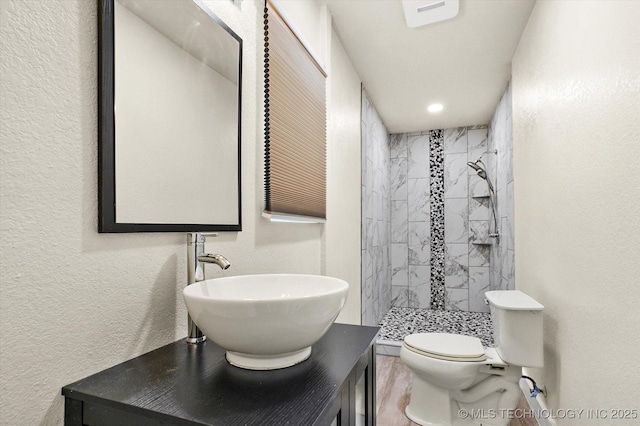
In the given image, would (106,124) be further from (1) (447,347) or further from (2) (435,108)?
(2) (435,108)

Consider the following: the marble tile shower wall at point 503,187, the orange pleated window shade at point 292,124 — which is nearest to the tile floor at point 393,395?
the marble tile shower wall at point 503,187

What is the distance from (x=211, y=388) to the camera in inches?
28.6

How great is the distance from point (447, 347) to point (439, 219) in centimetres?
282

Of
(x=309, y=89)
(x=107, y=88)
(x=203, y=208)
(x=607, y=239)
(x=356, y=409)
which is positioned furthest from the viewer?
(x=309, y=89)

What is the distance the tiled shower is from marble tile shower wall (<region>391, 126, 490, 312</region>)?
0.01 meters

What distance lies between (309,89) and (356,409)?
5.02 ft

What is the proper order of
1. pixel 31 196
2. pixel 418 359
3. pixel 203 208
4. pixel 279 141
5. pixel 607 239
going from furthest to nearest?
pixel 418 359, pixel 279 141, pixel 607 239, pixel 203 208, pixel 31 196

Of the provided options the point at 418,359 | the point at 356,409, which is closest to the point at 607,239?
the point at 356,409

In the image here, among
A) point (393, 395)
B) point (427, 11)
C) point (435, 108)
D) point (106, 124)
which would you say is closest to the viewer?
point (106, 124)

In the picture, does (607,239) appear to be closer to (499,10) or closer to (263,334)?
(263,334)

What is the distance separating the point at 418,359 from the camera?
2.08 metres

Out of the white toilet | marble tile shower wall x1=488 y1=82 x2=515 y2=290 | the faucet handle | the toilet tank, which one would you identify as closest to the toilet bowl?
the white toilet

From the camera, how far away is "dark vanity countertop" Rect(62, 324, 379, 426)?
628mm

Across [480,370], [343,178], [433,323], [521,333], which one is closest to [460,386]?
[480,370]
